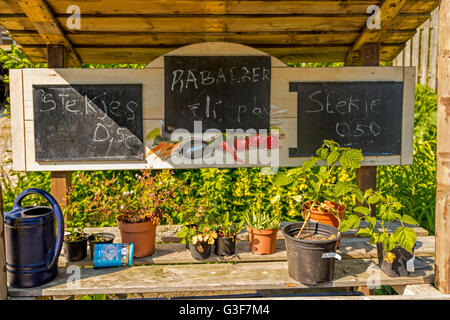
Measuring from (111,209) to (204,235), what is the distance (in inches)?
27.5

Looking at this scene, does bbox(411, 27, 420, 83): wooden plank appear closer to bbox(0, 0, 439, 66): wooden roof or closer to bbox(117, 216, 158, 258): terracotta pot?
bbox(0, 0, 439, 66): wooden roof

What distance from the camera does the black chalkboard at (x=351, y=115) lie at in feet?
11.4

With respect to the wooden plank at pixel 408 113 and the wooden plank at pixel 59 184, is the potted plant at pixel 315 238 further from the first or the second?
the wooden plank at pixel 59 184

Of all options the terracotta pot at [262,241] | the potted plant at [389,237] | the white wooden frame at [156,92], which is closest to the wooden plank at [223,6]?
the white wooden frame at [156,92]

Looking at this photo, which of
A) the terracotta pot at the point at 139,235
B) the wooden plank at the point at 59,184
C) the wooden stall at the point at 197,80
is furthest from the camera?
the wooden plank at the point at 59,184

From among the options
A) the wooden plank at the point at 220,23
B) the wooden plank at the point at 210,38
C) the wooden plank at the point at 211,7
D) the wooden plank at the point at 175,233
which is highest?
the wooden plank at the point at 211,7

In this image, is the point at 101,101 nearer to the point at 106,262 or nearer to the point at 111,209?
the point at 111,209

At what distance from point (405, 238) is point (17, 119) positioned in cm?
312

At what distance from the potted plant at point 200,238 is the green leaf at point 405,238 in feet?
3.58

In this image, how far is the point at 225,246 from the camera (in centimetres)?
261

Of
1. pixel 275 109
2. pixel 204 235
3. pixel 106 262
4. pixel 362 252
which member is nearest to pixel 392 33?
pixel 275 109

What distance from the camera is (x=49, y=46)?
3.37 meters

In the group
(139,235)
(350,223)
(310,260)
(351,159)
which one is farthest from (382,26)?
(139,235)
